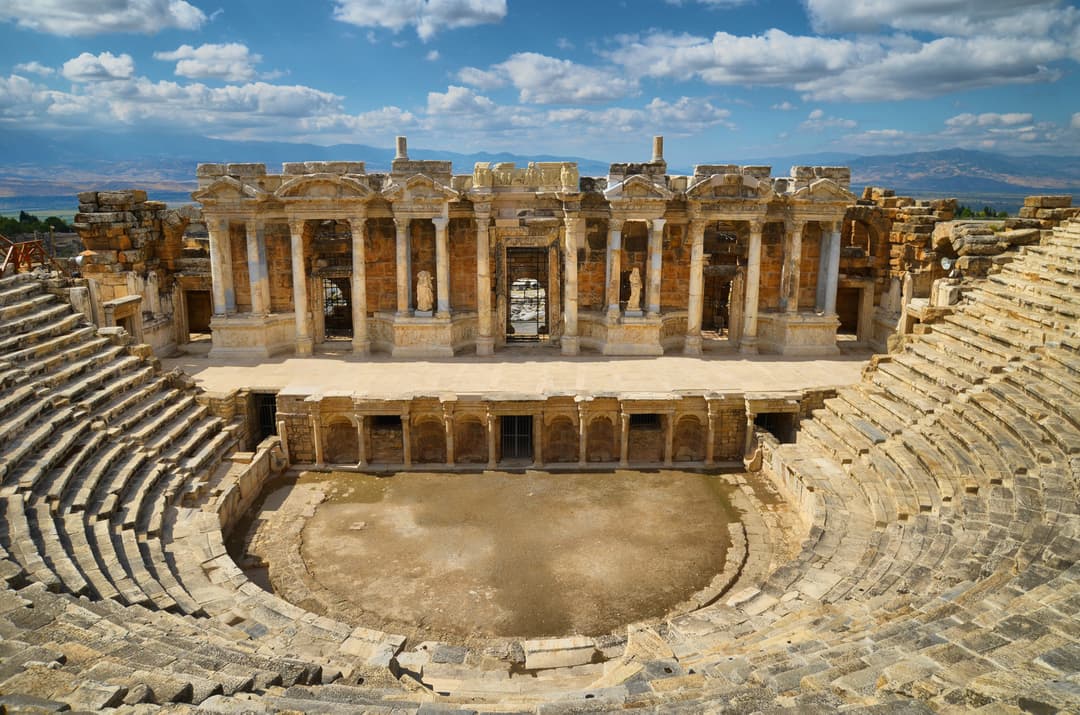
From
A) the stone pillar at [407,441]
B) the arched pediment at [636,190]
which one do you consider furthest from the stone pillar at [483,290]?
the stone pillar at [407,441]

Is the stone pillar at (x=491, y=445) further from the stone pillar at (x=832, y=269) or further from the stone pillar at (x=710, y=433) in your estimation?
the stone pillar at (x=832, y=269)

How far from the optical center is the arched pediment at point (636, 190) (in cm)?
2152

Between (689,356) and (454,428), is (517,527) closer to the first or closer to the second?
(454,428)

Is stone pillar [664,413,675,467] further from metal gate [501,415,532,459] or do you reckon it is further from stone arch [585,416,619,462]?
metal gate [501,415,532,459]

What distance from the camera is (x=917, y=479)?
13344 millimetres

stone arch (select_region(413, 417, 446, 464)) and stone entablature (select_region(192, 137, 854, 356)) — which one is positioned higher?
stone entablature (select_region(192, 137, 854, 356))

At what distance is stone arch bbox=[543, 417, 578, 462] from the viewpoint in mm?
18391

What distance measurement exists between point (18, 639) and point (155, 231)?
18.8 metres

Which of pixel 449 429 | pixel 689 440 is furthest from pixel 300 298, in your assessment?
pixel 689 440

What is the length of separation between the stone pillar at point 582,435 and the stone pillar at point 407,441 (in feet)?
13.1

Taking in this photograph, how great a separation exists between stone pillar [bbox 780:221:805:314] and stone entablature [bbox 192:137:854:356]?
5 centimetres

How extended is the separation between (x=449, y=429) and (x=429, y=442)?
34.1 inches

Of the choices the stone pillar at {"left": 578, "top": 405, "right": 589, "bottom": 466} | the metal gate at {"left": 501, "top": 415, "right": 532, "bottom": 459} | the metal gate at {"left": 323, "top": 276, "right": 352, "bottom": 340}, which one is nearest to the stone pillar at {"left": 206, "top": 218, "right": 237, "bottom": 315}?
the metal gate at {"left": 323, "top": 276, "right": 352, "bottom": 340}

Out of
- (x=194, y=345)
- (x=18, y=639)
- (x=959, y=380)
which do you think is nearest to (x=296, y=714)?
(x=18, y=639)
